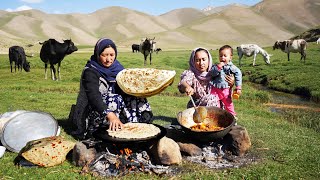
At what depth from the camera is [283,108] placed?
45.3 ft

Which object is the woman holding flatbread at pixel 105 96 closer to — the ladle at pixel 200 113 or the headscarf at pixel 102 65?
the headscarf at pixel 102 65

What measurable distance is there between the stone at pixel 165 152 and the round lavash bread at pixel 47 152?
61.2 inches

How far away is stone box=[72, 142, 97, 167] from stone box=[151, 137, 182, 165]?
101 cm

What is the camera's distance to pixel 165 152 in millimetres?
5387

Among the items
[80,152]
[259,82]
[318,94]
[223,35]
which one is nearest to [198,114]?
[80,152]

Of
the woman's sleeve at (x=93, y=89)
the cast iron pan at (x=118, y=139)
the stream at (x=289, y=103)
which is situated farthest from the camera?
the stream at (x=289, y=103)

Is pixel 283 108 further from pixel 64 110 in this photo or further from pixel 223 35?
pixel 223 35

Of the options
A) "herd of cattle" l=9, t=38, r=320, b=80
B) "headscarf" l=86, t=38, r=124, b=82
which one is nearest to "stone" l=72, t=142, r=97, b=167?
"headscarf" l=86, t=38, r=124, b=82

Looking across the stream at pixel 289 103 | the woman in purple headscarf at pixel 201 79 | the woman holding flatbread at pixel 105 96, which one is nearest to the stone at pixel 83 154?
A: the woman holding flatbread at pixel 105 96

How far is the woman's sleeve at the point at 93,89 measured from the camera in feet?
18.4

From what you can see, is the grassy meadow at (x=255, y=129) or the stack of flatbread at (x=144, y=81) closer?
the grassy meadow at (x=255, y=129)

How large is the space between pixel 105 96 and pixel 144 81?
0.76m

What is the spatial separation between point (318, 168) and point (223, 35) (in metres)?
149

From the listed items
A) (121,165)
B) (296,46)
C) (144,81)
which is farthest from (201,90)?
(296,46)
